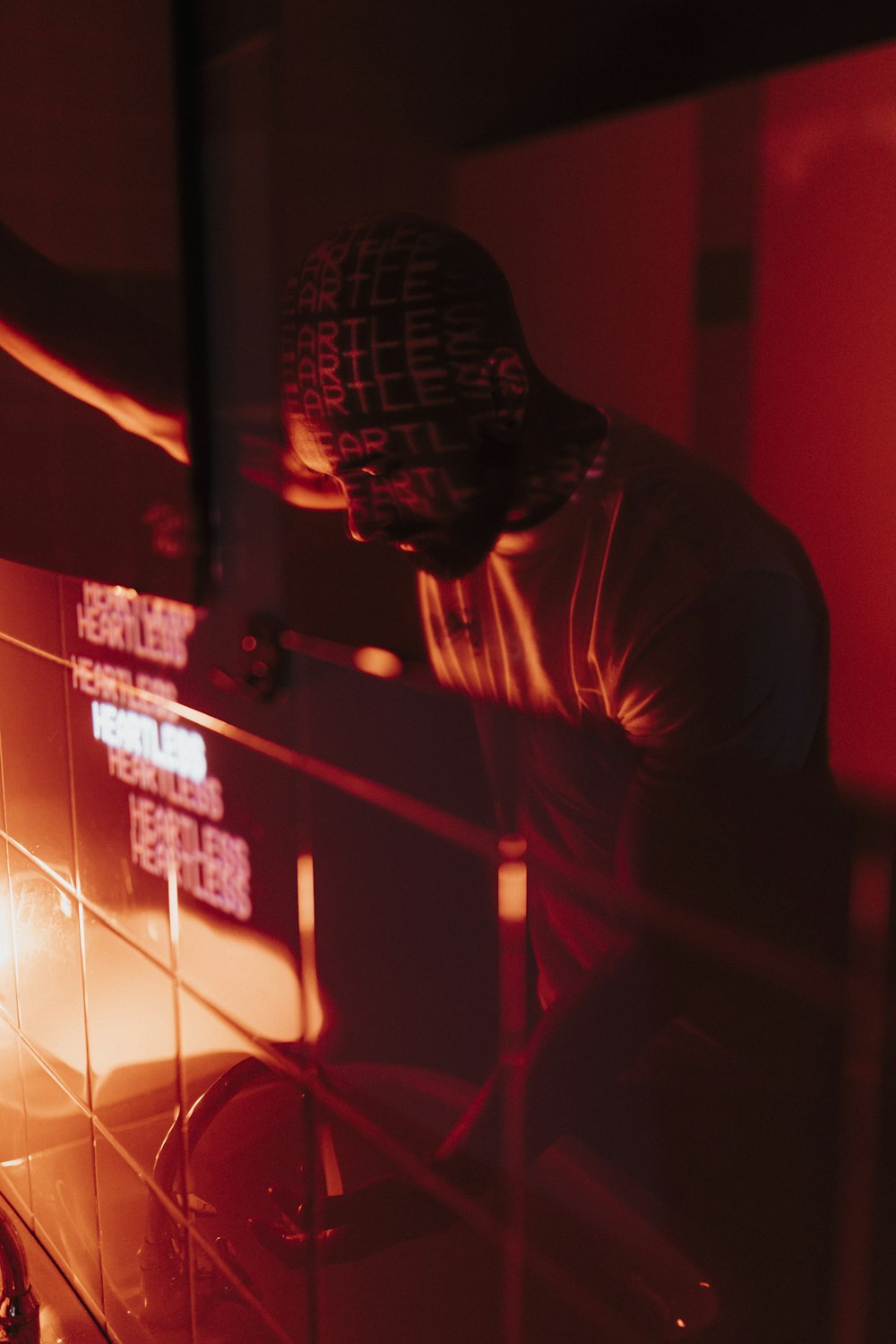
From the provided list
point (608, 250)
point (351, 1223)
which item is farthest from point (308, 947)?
point (608, 250)

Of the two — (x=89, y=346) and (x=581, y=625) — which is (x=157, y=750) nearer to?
(x=89, y=346)

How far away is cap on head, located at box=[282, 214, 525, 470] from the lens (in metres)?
0.67

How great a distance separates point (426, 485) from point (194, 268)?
392 millimetres

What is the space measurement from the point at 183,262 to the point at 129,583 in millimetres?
300

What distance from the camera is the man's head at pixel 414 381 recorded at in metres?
0.67

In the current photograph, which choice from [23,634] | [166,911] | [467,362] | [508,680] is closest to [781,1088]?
[508,680]

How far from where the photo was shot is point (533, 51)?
0.60 meters

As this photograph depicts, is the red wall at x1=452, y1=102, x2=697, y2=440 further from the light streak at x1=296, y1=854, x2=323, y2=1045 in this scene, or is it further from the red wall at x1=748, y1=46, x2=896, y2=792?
the light streak at x1=296, y1=854, x2=323, y2=1045

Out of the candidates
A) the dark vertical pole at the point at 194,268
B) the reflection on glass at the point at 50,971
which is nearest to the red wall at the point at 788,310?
the dark vertical pole at the point at 194,268

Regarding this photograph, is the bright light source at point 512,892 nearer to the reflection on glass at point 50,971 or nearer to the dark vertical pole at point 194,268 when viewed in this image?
the dark vertical pole at point 194,268

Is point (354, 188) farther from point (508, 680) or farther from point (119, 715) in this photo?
point (119, 715)

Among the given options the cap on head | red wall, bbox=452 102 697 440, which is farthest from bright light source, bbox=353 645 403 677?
red wall, bbox=452 102 697 440

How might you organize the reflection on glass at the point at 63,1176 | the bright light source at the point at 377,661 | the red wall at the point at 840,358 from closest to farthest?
the red wall at the point at 840,358 < the bright light source at the point at 377,661 < the reflection on glass at the point at 63,1176

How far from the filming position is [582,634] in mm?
649
